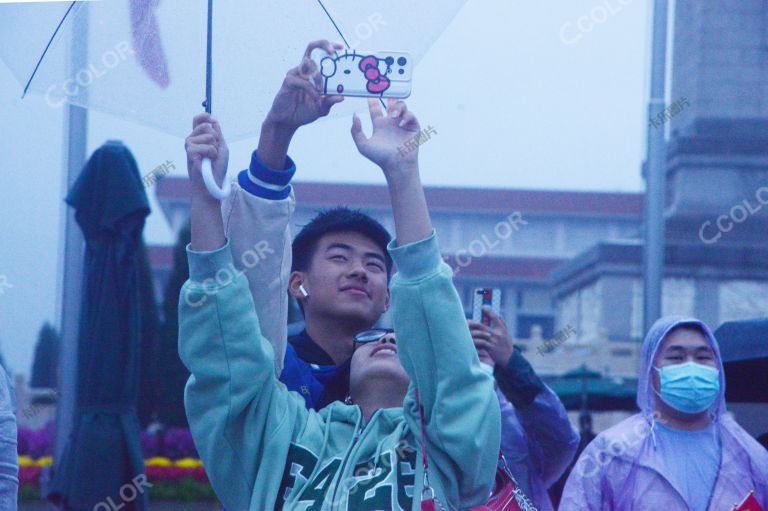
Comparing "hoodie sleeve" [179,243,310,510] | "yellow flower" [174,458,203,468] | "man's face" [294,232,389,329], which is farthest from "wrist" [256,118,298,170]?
"yellow flower" [174,458,203,468]

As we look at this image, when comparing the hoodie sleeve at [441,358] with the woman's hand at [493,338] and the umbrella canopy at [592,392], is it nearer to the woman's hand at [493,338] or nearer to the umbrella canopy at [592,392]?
the woman's hand at [493,338]

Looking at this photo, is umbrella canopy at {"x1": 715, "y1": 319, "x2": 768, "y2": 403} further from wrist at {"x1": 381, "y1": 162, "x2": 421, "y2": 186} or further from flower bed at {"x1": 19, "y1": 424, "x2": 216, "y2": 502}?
flower bed at {"x1": 19, "y1": 424, "x2": 216, "y2": 502}

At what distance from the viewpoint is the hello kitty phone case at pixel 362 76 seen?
233 cm

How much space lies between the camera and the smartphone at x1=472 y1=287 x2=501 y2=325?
341 centimetres

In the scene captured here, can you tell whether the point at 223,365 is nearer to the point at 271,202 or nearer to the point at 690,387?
the point at 271,202

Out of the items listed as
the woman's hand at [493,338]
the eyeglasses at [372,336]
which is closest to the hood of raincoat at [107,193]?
the woman's hand at [493,338]

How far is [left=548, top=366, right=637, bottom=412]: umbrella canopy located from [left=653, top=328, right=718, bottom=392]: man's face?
7375 millimetres

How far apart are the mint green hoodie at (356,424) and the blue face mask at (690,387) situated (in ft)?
6.59

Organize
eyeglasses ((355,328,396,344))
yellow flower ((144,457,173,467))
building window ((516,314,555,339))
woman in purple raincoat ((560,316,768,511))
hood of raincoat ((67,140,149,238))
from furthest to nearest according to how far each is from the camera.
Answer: building window ((516,314,555,339)) → yellow flower ((144,457,173,467)) → hood of raincoat ((67,140,149,238)) → woman in purple raincoat ((560,316,768,511)) → eyeglasses ((355,328,396,344))

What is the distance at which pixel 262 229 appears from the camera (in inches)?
96.2

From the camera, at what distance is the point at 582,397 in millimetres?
11773

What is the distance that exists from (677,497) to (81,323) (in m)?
3.50

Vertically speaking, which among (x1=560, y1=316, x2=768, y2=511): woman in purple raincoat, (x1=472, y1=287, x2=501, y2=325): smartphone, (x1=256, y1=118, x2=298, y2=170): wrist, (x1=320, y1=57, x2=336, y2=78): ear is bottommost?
(x1=560, y1=316, x2=768, y2=511): woman in purple raincoat

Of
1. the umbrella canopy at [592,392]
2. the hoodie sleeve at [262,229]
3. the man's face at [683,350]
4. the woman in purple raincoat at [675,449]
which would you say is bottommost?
the umbrella canopy at [592,392]
